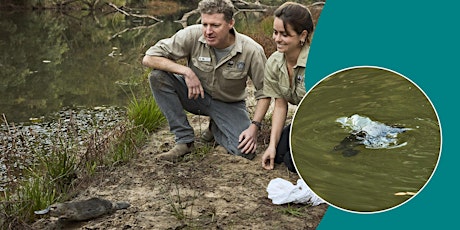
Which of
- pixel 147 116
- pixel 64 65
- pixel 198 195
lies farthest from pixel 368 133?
pixel 64 65

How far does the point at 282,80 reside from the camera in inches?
141

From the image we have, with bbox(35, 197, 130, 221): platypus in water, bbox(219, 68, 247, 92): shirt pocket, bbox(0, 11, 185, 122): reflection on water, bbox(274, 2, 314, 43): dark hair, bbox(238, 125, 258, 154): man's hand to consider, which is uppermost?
bbox(274, 2, 314, 43): dark hair

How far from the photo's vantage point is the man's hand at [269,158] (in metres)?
3.78

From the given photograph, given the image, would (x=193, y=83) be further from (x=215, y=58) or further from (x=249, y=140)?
(x=249, y=140)

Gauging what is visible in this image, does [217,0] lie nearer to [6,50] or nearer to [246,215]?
[246,215]

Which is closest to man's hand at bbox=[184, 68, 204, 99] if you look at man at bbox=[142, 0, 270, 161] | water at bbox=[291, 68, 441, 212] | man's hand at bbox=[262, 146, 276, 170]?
man at bbox=[142, 0, 270, 161]

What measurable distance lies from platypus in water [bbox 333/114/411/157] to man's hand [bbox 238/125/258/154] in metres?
2.20

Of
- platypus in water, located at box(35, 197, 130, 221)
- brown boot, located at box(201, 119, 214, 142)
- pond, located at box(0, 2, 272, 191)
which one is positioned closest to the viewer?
platypus in water, located at box(35, 197, 130, 221)

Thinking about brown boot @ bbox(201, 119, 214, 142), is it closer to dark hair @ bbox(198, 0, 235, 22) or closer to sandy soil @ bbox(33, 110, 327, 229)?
sandy soil @ bbox(33, 110, 327, 229)

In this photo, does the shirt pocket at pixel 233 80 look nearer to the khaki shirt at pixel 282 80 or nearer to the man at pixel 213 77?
the man at pixel 213 77

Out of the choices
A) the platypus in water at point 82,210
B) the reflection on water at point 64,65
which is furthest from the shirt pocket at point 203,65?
the reflection on water at point 64,65

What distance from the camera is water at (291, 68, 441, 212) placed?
175 centimetres

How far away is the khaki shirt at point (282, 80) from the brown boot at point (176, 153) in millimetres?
977

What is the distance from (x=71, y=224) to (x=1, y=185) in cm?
153
